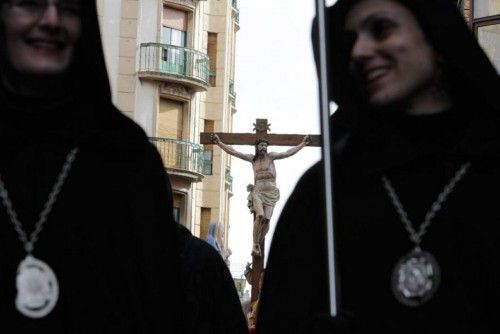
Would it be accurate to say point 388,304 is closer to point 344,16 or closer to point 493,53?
point 344,16

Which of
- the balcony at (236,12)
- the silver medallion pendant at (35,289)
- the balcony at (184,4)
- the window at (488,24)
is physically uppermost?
the balcony at (236,12)

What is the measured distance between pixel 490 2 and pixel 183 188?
30.7m

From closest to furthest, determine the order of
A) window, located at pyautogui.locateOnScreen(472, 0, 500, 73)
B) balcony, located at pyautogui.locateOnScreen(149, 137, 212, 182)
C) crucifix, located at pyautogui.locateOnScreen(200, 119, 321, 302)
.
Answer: window, located at pyautogui.locateOnScreen(472, 0, 500, 73)
crucifix, located at pyautogui.locateOnScreen(200, 119, 321, 302)
balcony, located at pyautogui.locateOnScreen(149, 137, 212, 182)

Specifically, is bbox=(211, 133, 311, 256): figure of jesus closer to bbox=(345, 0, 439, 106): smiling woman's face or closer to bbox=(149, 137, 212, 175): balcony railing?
bbox=(149, 137, 212, 175): balcony railing

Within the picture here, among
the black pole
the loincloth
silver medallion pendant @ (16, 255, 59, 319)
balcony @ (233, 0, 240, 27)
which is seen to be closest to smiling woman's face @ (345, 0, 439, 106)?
the black pole

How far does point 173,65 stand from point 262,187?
18.3 metres

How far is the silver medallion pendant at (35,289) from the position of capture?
215 inches

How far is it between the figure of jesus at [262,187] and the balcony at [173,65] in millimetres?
17109

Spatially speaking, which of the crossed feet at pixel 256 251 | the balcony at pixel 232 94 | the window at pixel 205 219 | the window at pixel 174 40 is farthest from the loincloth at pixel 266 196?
the balcony at pixel 232 94

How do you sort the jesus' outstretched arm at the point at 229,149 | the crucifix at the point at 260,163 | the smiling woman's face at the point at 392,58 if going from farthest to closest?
the crucifix at the point at 260,163, the jesus' outstretched arm at the point at 229,149, the smiling woman's face at the point at 392,58

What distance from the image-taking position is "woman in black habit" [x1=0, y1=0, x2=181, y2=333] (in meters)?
5.57

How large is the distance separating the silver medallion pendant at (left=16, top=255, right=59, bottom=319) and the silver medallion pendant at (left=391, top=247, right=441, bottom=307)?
3.31 feet

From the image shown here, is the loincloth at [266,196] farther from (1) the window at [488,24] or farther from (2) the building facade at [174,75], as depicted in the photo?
(2) the building facade at [174,75]

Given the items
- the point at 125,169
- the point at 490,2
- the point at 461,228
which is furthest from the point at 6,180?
the point at 490,2
